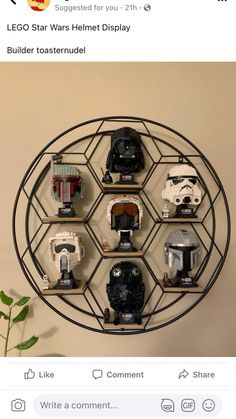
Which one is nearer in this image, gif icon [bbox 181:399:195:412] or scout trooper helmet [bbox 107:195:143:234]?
gif icon [bbox 181:399:195:412]

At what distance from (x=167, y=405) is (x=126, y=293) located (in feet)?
1.58

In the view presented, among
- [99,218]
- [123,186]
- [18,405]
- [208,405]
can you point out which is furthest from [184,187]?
[18,405]

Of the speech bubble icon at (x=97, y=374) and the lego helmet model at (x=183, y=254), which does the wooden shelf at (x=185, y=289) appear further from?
the speech bubble icon at (x=97, y=374)

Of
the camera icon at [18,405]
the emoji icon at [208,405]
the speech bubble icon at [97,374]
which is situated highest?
the speech bubble icon at [97,374]

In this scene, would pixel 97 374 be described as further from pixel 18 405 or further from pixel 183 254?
pixel 183 254

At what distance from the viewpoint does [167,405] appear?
1.61ft

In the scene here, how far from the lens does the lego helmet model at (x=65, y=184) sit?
95 cm

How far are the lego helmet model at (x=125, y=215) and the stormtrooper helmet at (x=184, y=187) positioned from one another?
123 mm

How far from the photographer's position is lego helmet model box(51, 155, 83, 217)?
3.11 ft

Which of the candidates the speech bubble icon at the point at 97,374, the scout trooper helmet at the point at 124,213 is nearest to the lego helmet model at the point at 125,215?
the scout trooper helmet at the point at 124,213
